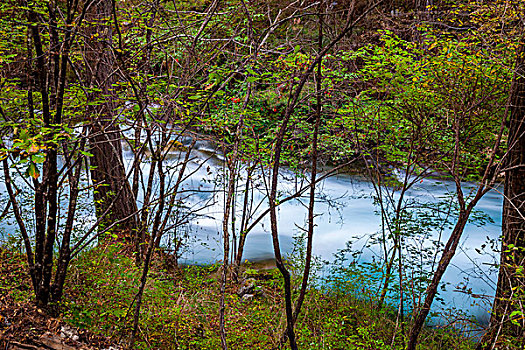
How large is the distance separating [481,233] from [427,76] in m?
4.98

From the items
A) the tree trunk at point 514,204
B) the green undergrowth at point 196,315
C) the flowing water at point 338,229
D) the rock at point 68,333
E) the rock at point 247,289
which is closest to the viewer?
the rock at point 68,333

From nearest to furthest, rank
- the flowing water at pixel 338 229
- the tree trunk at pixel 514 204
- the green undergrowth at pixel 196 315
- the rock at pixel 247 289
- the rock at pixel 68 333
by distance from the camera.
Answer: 1. the rock at pixel 68 333
2. the green undergrowth at pixel 196 315
3. the tree trunk at pixel 514 204
4. the rock at pixel 247 289
5. the flowing water at pixel 338 229

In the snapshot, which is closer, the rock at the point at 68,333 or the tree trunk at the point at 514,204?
the rock at the point at 68,333

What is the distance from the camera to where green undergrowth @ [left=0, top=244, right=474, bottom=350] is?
368cm

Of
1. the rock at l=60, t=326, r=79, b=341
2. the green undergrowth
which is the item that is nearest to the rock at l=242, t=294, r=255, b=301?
the green undergrowth

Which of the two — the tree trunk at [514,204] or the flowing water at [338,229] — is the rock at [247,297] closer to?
the flowing water at [338,229]

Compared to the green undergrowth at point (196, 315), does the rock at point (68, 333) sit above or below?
above

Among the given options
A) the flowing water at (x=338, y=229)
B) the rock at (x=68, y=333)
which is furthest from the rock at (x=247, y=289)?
the rock at (x=68, y=333)

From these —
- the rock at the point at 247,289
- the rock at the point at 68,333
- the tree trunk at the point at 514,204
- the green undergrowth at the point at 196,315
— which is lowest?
the rock at the point at 247,289

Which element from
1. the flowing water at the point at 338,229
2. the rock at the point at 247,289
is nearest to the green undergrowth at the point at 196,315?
the rock at the point at 247,289

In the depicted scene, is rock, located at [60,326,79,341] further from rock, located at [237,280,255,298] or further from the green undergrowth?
rock, located at [237,280,255,298]

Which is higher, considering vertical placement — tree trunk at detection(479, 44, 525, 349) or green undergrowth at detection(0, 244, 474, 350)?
tree trunk at detection(479, 44, 525, 349)

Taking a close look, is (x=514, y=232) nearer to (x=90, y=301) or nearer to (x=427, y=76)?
(x=427, y=76)

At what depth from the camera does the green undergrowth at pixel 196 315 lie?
3676 millimetres
